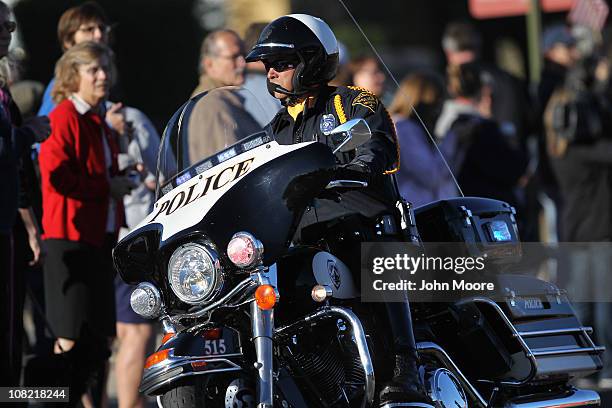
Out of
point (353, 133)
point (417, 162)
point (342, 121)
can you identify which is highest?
point (417, 162)

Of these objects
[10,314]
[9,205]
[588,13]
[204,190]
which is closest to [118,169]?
[9,205]

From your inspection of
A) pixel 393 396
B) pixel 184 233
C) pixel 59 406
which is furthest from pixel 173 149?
pixel 59 406

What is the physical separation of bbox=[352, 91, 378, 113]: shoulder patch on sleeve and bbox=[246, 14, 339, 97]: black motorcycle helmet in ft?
0.56

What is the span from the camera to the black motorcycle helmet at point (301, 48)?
5.60m

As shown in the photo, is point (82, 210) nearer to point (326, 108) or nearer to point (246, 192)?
point (326, 108)

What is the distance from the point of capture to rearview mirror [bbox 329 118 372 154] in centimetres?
497

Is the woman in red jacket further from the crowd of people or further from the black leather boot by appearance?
the black leather boot

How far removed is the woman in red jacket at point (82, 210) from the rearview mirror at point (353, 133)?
247 cm

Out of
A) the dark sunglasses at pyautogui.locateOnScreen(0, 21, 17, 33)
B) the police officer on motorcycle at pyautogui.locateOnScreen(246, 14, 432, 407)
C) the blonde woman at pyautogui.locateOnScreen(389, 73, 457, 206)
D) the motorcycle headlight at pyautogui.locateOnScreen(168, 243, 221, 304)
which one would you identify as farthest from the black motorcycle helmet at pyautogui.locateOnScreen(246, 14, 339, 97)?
the blonde woman at pyautogui.locateOnScreen(389, 73, 457, 206)

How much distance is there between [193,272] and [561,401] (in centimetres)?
218

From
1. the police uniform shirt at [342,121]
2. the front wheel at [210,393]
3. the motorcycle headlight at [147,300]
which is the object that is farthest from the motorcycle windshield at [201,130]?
the front wheel at [210,393]

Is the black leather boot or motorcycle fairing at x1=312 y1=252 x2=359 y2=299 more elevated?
motorcycle fairing at x1=312 y1=252 x2=359 y2=299

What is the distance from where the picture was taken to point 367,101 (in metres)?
5.70

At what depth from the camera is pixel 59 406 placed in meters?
6.86
